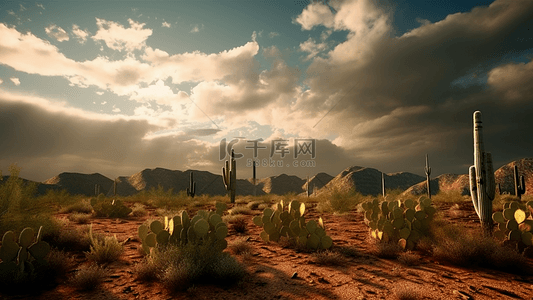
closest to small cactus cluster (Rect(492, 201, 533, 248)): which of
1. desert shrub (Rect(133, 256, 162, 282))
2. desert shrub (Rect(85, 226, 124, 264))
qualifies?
desert shrub (Rect(133, 256, 162, 282))

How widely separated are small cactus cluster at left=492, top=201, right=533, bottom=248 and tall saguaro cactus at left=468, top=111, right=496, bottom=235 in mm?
394

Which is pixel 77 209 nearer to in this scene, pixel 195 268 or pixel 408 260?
pixel 195 268

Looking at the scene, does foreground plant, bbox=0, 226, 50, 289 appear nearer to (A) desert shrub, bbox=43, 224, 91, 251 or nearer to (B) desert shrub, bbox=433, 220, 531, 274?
(A) desert shrub, bbox=43, 224, 91, 251

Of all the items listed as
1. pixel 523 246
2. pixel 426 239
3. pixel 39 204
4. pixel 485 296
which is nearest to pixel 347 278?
pixel 485 296

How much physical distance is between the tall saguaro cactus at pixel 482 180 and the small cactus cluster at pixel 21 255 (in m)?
9.24

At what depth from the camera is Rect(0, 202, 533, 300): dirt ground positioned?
4086 mm

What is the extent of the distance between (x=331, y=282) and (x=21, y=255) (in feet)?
A: 16.5

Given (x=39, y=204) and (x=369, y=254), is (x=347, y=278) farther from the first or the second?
(x=39, y=204)

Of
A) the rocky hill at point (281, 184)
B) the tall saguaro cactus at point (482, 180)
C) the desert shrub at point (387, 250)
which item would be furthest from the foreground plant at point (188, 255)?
the rocky hill at point (281, 184)

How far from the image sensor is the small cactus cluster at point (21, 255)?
14.2 feet

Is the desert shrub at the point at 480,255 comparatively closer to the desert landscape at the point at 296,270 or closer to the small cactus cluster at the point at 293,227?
the desert landscape at the point at 296,270

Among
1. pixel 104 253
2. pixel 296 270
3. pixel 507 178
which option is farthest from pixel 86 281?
pixel 507 178

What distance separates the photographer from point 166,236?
5387mm

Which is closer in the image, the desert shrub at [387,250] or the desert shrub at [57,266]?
the desert shrub at [57,266]
